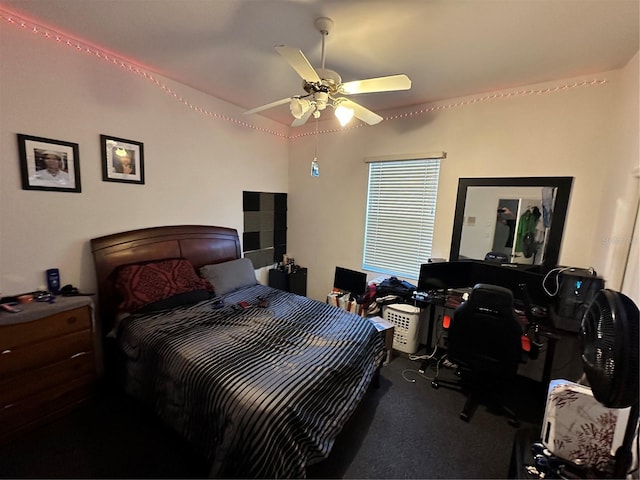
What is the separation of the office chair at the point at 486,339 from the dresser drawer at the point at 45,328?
2.84m

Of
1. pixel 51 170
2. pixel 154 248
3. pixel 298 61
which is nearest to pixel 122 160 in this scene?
pixel 51 170

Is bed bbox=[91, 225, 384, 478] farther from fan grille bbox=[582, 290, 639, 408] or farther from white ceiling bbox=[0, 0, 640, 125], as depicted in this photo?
white ceiling bbox=[0, 0, 640, 125]

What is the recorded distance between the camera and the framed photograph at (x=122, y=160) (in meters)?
2.35

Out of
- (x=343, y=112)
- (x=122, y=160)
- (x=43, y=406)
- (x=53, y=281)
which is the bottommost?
(x=43, y=406)

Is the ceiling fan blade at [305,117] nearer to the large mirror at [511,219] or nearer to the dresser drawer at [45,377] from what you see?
Result: the large mirror at [511,219]

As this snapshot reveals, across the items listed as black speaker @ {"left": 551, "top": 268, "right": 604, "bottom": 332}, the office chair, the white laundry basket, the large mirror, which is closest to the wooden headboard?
the white laundry basket

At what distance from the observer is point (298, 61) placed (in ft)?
5.09

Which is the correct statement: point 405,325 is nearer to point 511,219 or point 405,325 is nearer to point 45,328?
point 511,219

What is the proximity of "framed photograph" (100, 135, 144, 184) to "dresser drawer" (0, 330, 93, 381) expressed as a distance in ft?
4.33

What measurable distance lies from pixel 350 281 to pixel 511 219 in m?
1.92

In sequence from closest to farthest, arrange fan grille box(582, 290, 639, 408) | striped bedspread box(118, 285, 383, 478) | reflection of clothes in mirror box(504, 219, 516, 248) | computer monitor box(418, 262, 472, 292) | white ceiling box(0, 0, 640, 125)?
fan grille box(582, 290, 639, 408), striped bedspread box(118, 285, 383, 478), white ceiling box(0, 0, 640, 125), reflection of clothes in mirror box(504, 219, 516, 248), computer monitor box(418, 262, 472, 292)

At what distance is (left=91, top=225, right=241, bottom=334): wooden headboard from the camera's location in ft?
7.59

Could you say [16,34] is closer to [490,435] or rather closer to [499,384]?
[490,435]

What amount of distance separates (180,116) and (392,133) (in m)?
2.40
